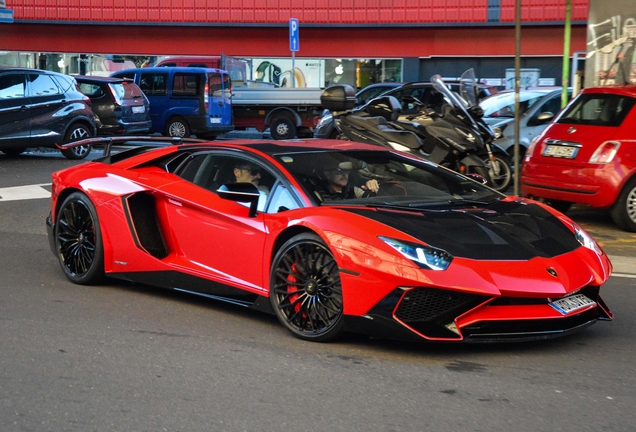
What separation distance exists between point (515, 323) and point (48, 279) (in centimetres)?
385

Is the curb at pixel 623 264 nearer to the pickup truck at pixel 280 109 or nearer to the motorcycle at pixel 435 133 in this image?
the motorcycle at pixel 435 133

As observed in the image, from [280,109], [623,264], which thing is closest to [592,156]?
[623,264]

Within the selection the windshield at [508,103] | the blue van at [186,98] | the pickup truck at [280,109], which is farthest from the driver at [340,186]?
the pickup truck at [280,109]

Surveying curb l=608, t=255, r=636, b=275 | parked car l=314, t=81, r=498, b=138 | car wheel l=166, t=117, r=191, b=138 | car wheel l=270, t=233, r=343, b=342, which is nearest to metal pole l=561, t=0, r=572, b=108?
parked car l=314, t=81, r=498, b=138

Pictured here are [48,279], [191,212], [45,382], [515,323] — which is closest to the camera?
[45,382]

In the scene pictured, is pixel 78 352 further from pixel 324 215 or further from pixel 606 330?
pixel 606 330

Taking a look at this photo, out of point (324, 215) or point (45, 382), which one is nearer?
point (45, 382)

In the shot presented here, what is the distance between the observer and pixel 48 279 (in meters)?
7.53

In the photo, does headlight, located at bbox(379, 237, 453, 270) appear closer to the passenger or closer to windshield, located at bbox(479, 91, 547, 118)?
the passenger

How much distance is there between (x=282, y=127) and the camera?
82.6 ft

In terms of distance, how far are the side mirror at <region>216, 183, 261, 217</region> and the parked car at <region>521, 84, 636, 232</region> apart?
542cm

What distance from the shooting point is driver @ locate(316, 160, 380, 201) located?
19.4ft

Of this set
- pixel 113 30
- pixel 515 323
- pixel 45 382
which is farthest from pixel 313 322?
pixel 113 30

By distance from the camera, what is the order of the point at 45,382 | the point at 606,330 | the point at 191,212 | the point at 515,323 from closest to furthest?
the point at 45,382 < the point at 515,323 < the point at 606,330 < the point at 191,212
